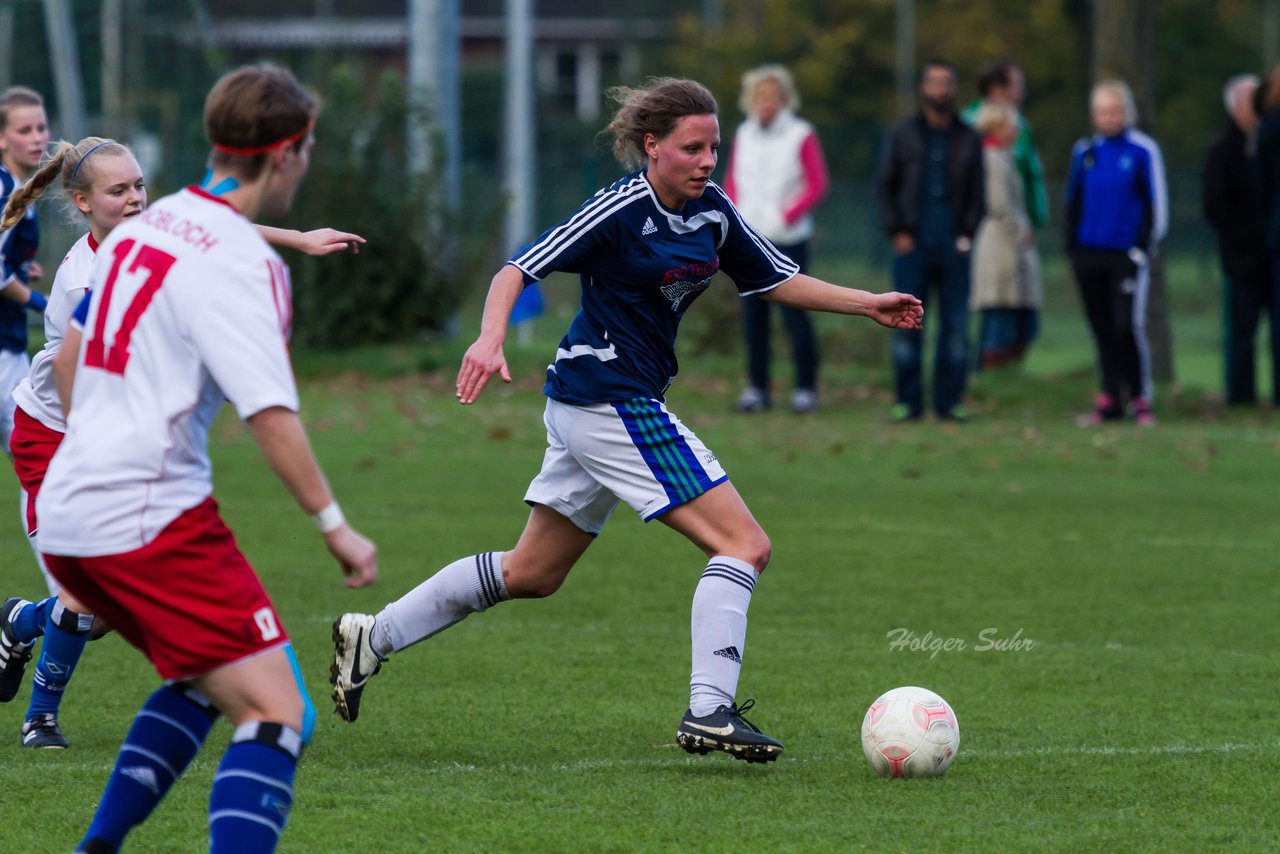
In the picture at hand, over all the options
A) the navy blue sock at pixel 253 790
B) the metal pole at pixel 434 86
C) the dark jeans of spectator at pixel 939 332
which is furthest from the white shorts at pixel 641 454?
the metal pole at pixel 434 86

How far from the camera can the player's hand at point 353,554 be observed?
361cm

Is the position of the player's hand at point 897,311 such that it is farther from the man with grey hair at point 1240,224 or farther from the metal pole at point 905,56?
the metal pole at point 905,56

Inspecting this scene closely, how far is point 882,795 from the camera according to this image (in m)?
5.05

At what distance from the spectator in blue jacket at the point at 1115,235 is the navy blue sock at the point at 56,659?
10172 millimetres

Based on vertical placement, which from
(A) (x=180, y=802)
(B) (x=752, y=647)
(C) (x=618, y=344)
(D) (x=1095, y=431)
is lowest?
(D) (x=1095, y=431)

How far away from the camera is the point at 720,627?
5.39m

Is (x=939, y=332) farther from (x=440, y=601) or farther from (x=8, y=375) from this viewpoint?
(x=440, y=601)

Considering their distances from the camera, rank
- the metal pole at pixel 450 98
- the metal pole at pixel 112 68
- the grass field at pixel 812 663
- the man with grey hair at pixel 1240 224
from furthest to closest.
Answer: the metal pole at pixel 112 68 < the metal pole at pixel 450 98 < the man with grey hair at pixel 1240 224 < the grass field at pixel 812 663

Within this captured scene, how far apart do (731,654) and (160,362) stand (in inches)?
88.4

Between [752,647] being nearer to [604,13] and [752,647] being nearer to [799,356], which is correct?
[799,356]

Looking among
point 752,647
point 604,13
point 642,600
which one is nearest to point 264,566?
point 642,600

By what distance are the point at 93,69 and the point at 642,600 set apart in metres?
13.9

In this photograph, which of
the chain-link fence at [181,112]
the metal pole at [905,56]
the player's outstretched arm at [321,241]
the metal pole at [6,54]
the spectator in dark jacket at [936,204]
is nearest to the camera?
the player's outstretched arm at [321,241]

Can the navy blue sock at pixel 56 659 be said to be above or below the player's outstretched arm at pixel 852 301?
below
